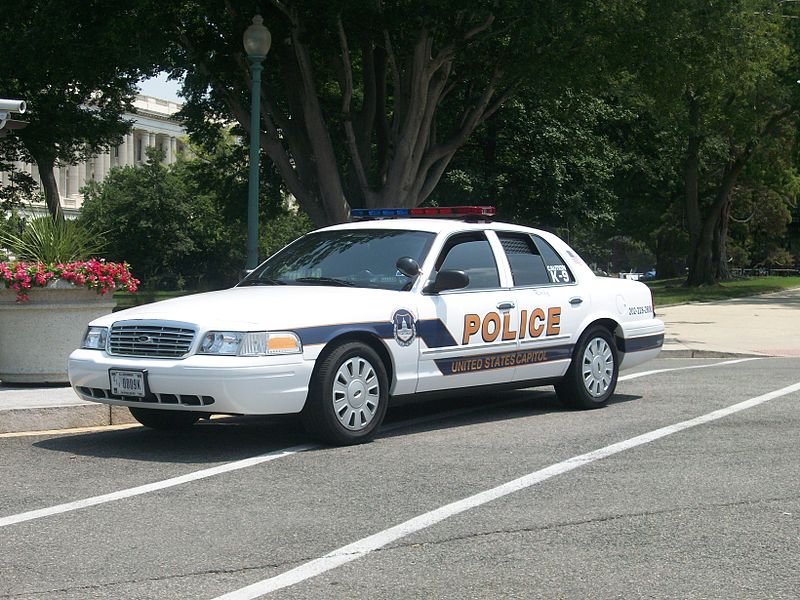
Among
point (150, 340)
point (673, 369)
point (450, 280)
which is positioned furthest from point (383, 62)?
point (150, 340)

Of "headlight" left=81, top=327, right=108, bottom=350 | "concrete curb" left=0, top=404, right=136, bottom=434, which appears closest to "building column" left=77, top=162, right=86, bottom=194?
"concrete curb" left=0, top=404, right=136, bottom=434

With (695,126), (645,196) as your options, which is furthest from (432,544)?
(645,196)

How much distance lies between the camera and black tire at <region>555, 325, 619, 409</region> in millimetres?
11023

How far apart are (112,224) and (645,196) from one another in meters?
33.4

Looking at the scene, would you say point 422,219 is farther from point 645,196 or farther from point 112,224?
point 112,224

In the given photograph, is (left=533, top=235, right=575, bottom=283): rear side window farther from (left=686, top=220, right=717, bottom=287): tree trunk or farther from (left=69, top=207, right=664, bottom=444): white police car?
(left=686, top=220, right=717, bottom=287): tree trunk

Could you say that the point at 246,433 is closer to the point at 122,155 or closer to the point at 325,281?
the point at 325,281

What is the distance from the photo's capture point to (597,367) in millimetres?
11281

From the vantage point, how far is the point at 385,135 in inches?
998

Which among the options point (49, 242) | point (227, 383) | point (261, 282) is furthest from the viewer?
point (49, 242)

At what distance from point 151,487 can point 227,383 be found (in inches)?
43.3

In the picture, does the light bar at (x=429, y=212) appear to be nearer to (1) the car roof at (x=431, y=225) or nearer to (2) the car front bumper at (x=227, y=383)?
(1) the car roof at (x=431, y=225)

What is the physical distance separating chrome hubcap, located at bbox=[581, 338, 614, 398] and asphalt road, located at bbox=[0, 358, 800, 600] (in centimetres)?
58

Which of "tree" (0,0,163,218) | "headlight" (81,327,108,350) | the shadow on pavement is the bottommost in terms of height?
the shadow on pavement
